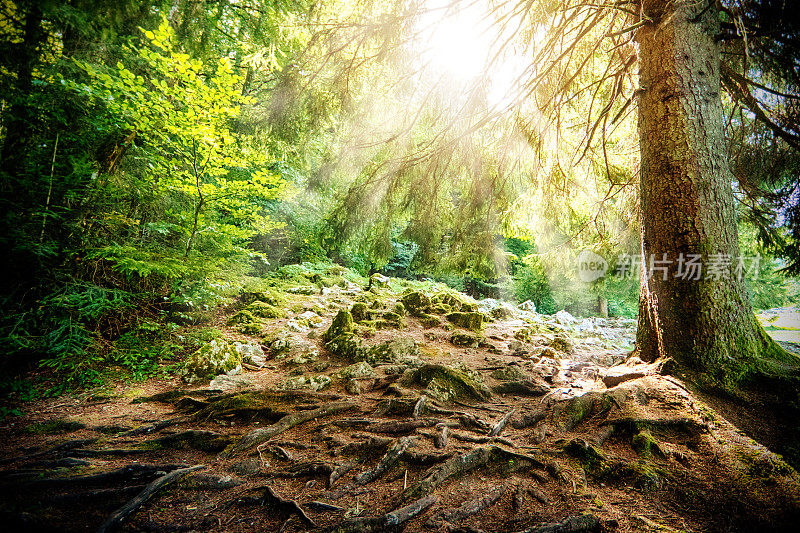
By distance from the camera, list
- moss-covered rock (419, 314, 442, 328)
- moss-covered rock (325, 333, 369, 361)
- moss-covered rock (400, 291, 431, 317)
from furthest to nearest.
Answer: moss-covered rock (400, 291, 431, 317), moss-covered rock (419, 314, 442, 328), moss-covered rock (325, 333, 369, 361)

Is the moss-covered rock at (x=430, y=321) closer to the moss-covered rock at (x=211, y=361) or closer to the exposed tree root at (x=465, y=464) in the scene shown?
the moss-covered rock at (x=211, y=361)

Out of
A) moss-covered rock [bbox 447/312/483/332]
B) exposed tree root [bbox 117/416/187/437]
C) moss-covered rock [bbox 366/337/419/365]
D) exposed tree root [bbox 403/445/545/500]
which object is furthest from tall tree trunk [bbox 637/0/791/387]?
exposed tree root [bbox 117/416/187/437]

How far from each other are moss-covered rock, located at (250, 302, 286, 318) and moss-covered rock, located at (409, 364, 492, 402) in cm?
439

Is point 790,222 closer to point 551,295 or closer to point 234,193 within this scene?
point 234,193

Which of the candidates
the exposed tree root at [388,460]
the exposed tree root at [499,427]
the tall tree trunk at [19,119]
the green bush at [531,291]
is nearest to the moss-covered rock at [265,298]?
the tall tree trunk at [19,119]

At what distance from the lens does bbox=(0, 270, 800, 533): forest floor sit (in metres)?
1.56

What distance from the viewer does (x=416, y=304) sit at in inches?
321

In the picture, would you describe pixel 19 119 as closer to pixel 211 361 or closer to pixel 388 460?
pixel 211 361

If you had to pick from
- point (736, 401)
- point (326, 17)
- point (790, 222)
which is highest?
point (326, 17)

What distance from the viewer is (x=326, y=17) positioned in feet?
12.5

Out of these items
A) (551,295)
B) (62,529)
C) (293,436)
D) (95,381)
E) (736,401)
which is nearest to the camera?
(62,529)

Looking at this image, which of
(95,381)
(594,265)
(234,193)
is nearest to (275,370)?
(95,381)

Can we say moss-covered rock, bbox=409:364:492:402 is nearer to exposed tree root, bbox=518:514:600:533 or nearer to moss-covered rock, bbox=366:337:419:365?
moss-covered rock, bbox=366:337:419:365

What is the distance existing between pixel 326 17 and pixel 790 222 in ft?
21.1
